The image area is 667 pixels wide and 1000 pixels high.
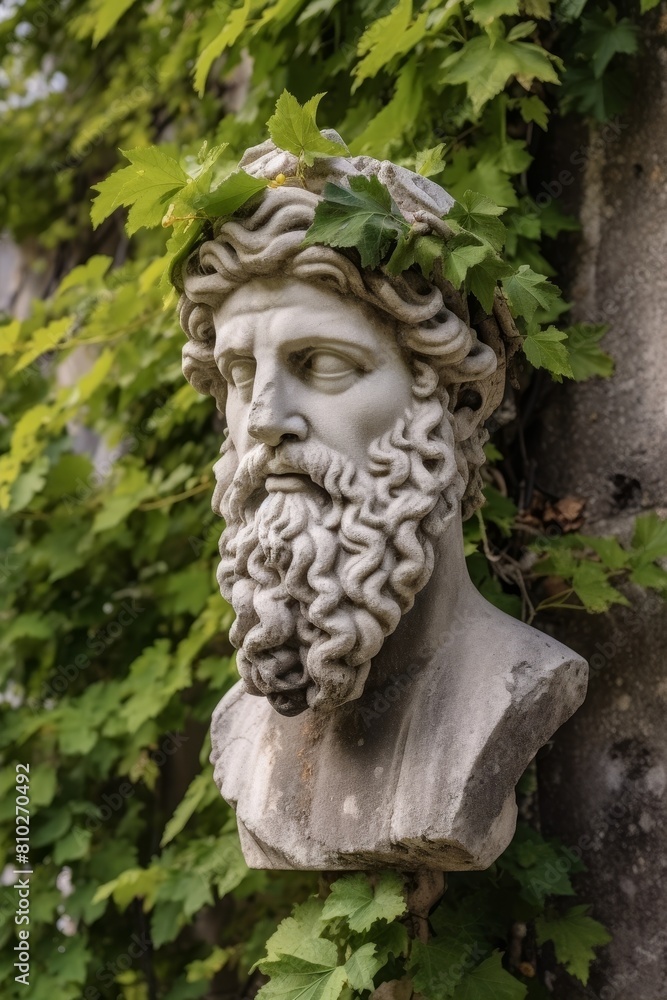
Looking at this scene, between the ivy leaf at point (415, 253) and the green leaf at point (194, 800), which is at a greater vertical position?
the ivy leaf at point (415, 253)

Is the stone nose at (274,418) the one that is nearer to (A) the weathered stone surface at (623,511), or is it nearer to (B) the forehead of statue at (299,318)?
(B) the forehead of statue at (299,318)

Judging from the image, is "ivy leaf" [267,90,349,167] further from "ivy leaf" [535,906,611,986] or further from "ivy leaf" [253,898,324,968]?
"ivy leaf" [535,906,611,986]

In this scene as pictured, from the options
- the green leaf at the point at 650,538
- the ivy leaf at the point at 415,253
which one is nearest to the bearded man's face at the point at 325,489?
the ivy leaf at the point at 415,253

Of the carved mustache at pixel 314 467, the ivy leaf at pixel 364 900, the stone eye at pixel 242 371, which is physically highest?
the stone eye at pixel 242 371

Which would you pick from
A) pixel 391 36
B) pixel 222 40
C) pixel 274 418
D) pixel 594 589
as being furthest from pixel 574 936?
pixel 222 40

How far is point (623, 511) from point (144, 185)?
1.29 m

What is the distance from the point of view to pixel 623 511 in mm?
2668

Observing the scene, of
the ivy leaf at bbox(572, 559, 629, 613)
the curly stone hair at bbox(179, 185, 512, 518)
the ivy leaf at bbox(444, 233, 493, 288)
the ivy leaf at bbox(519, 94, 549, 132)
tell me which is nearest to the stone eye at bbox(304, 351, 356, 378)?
the curly stone hair at bbox(179, 185, 512, 518)

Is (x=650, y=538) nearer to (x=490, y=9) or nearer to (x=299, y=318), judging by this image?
(x=299, y=318)

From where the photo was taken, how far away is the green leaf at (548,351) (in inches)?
84.2

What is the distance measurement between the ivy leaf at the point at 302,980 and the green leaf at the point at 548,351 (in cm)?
112

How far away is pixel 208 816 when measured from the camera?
3.11 meters

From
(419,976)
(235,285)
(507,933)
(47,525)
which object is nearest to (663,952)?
(507,933)

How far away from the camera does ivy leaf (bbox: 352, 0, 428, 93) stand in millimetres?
2527
